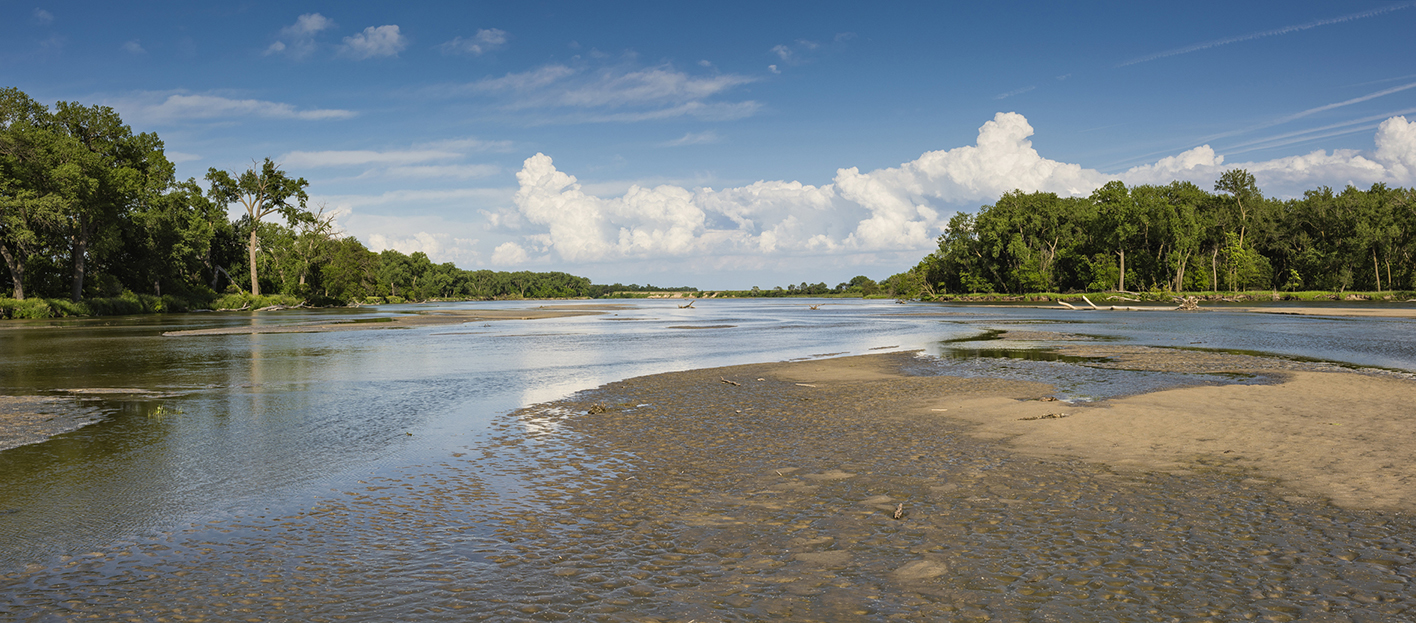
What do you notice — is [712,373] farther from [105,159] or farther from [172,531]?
[105,159]

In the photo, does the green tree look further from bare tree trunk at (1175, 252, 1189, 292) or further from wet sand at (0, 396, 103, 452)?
wet sand at (0, 396, 103, 452)

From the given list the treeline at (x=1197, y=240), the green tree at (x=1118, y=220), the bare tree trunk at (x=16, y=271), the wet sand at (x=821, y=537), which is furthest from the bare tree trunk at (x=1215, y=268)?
the bare tree trunk at (x=16, y=271)

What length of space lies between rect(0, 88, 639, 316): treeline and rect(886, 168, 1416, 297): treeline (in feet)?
393

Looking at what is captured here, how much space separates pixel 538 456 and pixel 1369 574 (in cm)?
1021

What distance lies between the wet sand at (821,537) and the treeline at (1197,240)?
11634 cm

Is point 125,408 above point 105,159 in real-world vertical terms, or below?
below

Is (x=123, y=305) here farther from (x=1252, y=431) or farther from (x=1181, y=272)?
(x=1181, y=272)

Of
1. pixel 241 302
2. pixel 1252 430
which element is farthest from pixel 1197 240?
pixel 241 302

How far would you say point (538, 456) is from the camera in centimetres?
1179

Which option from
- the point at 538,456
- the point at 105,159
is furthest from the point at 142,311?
the point at 538,456

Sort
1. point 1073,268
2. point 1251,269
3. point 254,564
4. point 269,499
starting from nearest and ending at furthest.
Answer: point 254,564 < point 269,499 < point 1251,269 < point 1073,268

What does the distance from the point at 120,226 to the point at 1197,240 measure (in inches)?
5471

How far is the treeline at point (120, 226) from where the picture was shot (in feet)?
188

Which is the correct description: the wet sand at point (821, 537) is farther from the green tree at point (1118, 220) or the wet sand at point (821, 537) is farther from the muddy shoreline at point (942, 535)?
the green tree at point (1118, 220)
